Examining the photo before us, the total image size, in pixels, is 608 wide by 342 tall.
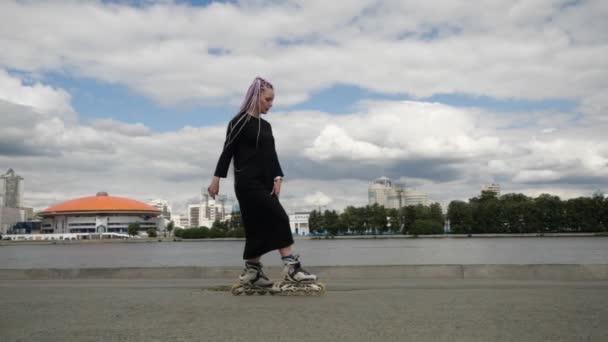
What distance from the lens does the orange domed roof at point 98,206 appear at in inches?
6560

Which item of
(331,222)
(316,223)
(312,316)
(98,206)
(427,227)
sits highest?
(98,206)

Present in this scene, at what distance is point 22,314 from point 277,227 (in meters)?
2.07

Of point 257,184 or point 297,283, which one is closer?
point 297,283

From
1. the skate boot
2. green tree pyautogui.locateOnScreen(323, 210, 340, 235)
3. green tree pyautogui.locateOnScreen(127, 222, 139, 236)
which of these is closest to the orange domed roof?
green tree pyautogui.locateOnScreen(127, 222, 139, 236)

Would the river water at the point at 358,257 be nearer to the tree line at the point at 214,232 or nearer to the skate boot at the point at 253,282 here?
the skate boot at the point at 253,282

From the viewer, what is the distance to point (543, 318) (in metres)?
2.67

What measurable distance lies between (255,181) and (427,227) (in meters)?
129

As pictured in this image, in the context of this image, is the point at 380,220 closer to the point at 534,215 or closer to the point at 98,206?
the point at 534,215

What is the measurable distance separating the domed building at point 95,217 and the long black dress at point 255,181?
563 ft

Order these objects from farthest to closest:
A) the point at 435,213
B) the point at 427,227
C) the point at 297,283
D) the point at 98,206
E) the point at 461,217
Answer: the point at 98,206 < the point at 435,213 < the point at 427,227 < the point at 461,217 < the point at 297,283

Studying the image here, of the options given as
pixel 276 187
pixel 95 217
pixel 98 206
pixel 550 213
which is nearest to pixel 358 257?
pixel 276 187

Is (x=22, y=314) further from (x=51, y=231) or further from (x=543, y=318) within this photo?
(x=51, y=231)

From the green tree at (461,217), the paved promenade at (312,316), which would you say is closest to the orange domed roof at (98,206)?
the green tree at (461,217)

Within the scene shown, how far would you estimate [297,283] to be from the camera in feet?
13.9
